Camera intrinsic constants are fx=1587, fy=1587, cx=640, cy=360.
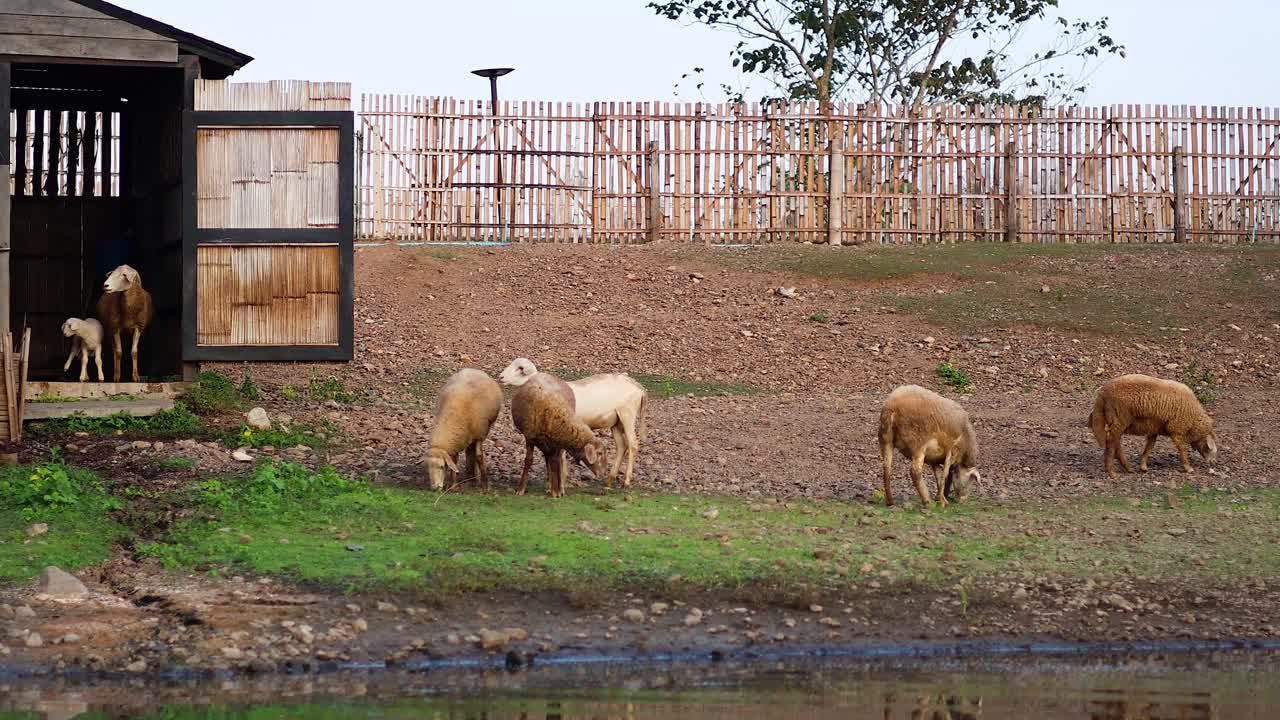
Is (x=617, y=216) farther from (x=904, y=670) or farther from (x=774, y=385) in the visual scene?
(x=904, y=670)

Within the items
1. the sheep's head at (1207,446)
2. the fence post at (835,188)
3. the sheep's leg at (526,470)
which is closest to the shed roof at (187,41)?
the sheep's leg at (526,470)

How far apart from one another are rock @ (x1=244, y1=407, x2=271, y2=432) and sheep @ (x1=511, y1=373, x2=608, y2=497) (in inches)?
135

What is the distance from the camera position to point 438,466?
1126 cm

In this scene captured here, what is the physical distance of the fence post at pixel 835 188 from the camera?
2498 centimetres

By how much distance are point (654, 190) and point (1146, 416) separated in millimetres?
12914

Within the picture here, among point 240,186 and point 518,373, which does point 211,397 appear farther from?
point 518,373

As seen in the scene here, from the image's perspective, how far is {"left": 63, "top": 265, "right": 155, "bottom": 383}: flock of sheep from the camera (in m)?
15.4

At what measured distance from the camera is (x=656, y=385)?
17562mm

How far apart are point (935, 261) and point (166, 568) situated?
1613 cm

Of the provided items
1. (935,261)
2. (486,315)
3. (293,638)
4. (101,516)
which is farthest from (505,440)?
(935,261)

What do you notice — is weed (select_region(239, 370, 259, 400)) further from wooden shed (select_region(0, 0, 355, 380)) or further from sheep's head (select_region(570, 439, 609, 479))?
sheep's head (select_region(570, 439, 609, 479))

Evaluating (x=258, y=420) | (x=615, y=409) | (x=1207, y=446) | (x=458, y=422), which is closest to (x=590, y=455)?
(x=615, y=409)

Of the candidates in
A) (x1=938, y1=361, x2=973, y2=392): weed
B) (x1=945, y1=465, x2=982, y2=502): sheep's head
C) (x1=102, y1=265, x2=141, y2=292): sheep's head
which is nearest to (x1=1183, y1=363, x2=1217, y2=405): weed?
(x1=938, y1=361, x2=973, y2=392): weed

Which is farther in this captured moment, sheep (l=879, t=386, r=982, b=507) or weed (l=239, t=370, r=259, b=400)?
weed (l=239, t=370, r=259, b=400)
